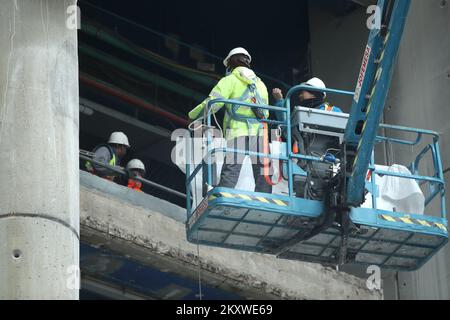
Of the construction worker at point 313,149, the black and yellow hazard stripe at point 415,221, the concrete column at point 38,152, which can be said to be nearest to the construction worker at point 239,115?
the construction worker at point 313,149

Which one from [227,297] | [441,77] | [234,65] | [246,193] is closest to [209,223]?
[246,193]

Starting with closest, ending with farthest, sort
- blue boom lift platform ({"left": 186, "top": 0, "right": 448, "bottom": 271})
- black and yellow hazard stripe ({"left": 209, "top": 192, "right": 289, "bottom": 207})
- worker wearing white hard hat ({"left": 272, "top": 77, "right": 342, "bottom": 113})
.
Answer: black and yellow hazard stripe ({"left": 209, "top": 192, "right": 289, "bottom": 207}) < blue boom lift platform ({"left": 186, "top": 0, "right": 448, "bottom": 271}) < worker wearing white hard hat ({"left": 272, "top": 77, "right": 342, "bottom": 113})

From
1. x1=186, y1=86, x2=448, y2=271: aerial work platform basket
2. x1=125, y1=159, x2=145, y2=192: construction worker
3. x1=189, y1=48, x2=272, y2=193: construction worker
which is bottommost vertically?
→ x1=186, y1=86, x2=448, y2=271: aerial work platform basket

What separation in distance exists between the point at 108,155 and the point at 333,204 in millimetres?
5590

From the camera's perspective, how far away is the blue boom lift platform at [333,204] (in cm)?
1318

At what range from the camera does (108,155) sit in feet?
59.3

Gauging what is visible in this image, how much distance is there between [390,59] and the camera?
521 inches

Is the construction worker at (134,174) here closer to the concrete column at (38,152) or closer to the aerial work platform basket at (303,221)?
the aerial work platform basket at (303,221)

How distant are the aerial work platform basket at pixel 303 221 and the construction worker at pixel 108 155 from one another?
11.3 ft

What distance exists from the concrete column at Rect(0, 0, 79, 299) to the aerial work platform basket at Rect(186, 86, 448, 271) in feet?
4.78

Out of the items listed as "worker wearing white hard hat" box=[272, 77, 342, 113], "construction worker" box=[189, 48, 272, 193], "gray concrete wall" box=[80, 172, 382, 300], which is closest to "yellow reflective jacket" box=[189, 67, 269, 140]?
"construction worker" box=[189, 48, 272, 193]

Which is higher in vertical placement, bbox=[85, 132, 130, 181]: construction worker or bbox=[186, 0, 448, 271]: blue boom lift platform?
bbox=[85, 132, 130, 181]: construction worker

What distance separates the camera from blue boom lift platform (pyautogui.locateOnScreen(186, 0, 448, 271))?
13180mm

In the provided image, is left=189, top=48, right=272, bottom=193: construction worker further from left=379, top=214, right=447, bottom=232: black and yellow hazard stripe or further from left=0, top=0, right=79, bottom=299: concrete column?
left=0, top=0, right=79, bottom=299: concrete column
